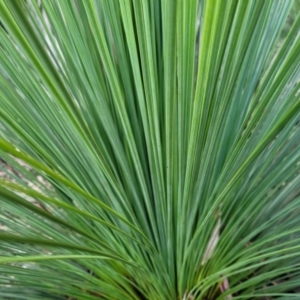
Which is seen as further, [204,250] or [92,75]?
[204,250]

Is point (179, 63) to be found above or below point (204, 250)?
above

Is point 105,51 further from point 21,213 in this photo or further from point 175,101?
point 21,213

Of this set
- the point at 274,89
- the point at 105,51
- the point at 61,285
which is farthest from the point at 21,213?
the point at 274,89

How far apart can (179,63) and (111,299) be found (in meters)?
0.35

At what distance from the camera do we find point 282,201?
2.04ft

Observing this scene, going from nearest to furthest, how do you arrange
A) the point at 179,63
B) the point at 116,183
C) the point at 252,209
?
1. the point at 179,63
2. the point at 116,183
3. the point at 252,209

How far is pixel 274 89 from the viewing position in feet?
1.25

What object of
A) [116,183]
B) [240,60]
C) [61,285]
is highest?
[240,60]

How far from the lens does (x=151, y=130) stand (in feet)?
1.41

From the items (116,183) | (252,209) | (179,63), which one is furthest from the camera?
(252,209)

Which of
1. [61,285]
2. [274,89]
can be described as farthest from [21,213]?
[274,89]

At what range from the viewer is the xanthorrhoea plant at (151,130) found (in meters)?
0.36

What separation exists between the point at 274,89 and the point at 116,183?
0.21 m

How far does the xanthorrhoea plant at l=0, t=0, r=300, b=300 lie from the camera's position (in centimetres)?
36
